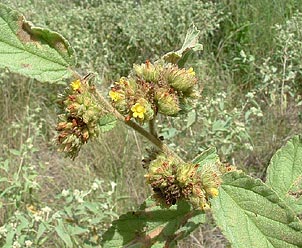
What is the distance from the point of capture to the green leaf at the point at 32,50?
37.5 inches

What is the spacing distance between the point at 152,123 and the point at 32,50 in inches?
10.7

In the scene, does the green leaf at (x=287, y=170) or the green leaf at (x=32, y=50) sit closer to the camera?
the green leaf at (x=32, y=50)

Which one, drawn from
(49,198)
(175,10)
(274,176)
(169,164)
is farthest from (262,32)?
(169,164)

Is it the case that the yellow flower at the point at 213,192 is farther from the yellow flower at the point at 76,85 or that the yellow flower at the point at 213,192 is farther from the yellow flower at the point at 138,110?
the yellow flower at the point at 76,85

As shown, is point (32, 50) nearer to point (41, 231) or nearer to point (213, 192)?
point (213, 192)

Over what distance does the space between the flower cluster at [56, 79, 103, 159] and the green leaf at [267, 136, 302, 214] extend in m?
0.50

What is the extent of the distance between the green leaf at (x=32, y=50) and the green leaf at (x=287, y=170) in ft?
1.92

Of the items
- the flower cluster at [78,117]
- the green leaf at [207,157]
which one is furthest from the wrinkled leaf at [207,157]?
the flower cluster at [78,117]

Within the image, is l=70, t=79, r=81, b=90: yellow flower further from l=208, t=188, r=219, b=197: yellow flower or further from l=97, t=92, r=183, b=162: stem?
l=208, t=188, r=219, b=197: yellow flower

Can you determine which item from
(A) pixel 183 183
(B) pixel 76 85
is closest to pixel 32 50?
(B) pixel 76 85

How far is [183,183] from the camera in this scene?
985mm

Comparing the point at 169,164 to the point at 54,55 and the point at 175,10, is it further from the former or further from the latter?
the point at 175,10

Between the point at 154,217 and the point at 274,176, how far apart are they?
34cm

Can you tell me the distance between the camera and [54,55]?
100 centimetres
